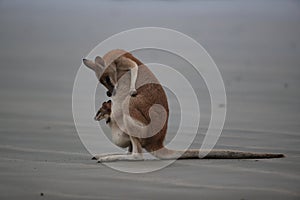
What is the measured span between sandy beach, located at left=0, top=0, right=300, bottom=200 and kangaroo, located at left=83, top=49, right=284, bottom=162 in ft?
0.77

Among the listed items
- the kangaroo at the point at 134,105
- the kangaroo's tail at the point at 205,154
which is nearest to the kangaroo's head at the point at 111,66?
the kangaroo at the point at 134,105

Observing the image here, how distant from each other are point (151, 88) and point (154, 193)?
1.00 metres

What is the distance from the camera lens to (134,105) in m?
5.83

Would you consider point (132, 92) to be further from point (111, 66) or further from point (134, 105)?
point (111, 66)

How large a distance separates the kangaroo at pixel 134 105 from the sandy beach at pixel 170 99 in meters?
0.23

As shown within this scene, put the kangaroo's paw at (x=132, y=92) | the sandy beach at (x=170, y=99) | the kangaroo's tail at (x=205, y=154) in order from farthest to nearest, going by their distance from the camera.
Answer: the kangaroo's tail at (x=205, y=154)
the kangaroo's paw at (x=132, y=92)
the sandy beach at (x=170, y=99)

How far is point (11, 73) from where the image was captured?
9.73 metres

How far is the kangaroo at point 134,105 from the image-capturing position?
5.84 m

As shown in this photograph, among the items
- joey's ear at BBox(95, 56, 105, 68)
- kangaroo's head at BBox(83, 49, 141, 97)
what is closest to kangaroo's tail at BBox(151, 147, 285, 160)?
kangaroo's head at BBox(83, 49, 141, 97)

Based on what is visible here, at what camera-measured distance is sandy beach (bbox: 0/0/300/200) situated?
537 centimetres

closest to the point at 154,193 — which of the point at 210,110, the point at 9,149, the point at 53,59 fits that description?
the point at 9,149

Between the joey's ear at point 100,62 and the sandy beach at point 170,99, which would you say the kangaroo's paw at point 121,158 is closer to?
the sandy beach at point 170,99

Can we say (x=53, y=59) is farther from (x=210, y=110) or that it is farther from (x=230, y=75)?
(x=210, y=110)

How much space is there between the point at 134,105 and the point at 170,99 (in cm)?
269
